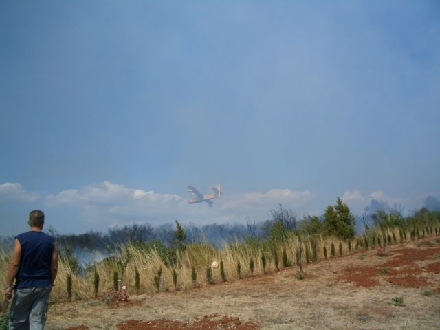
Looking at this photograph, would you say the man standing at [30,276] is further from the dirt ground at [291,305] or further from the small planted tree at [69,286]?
the small planted tree at [69,286]

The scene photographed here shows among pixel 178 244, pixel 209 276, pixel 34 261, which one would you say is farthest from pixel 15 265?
pixel 178 244

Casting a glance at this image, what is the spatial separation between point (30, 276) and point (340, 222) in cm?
1501

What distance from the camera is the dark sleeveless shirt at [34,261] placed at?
4312mm

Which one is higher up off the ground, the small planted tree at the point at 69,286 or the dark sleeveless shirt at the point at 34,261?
the dark sleeveless shirt at the point at 34,261

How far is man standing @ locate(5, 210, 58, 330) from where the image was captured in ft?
14.1

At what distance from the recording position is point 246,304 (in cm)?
751

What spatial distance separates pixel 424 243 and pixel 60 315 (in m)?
15.7

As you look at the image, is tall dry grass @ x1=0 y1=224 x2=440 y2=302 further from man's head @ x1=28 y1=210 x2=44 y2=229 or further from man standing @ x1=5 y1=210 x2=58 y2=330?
man's head @ x1=28 y1=210 x2=44 y2=229

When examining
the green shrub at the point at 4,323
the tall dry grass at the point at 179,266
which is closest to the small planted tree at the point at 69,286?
the tall dry grass at the point at 179,266

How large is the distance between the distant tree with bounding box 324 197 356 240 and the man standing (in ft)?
48.1

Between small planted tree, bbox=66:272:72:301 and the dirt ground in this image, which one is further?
small planted tree, bbox=66:272:72:301

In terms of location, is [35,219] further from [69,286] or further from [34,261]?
[69,286]

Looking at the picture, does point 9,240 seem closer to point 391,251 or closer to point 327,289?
point 327,289

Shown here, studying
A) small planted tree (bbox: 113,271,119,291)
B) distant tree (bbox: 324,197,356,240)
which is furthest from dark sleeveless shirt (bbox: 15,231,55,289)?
distant tree (bbox: 324,197,356,240)
